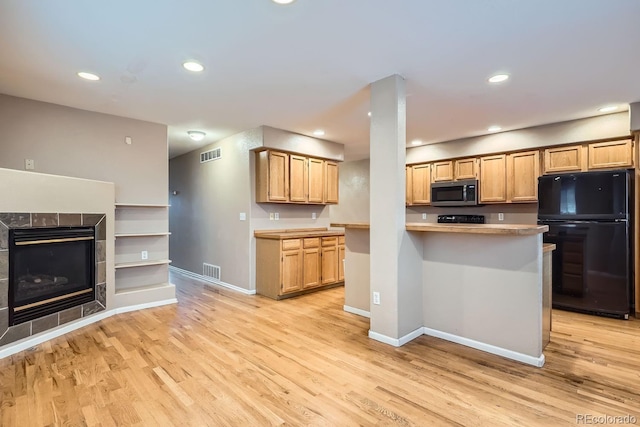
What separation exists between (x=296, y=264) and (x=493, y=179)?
11.2ft

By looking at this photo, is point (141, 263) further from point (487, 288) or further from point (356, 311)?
point (487, 288)

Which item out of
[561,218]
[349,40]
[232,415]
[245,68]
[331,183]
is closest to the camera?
[232,415]

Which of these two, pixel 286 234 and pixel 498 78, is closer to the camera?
pixel 498 78

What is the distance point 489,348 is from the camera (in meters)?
2.80

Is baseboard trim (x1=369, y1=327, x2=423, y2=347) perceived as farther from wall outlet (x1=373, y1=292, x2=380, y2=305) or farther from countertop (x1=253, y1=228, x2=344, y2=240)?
countertop (x1=253, y1=228, x2=344, y2=240)

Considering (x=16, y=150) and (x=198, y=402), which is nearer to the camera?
(x=198, y=402)

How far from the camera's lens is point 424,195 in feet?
19.7

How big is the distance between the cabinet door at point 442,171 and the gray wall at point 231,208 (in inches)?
67.6

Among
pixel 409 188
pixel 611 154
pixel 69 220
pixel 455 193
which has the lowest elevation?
pixel 69 220

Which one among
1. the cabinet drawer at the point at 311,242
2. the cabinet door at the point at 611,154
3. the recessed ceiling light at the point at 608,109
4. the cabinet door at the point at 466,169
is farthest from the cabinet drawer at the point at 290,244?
the recessed ceiling light at the point at 608,109

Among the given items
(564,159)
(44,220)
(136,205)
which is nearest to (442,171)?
(564,159)

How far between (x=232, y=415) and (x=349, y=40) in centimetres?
265

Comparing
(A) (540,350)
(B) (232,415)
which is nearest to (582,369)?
(A) (540,350)

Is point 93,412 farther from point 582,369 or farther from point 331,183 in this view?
point 331,183
